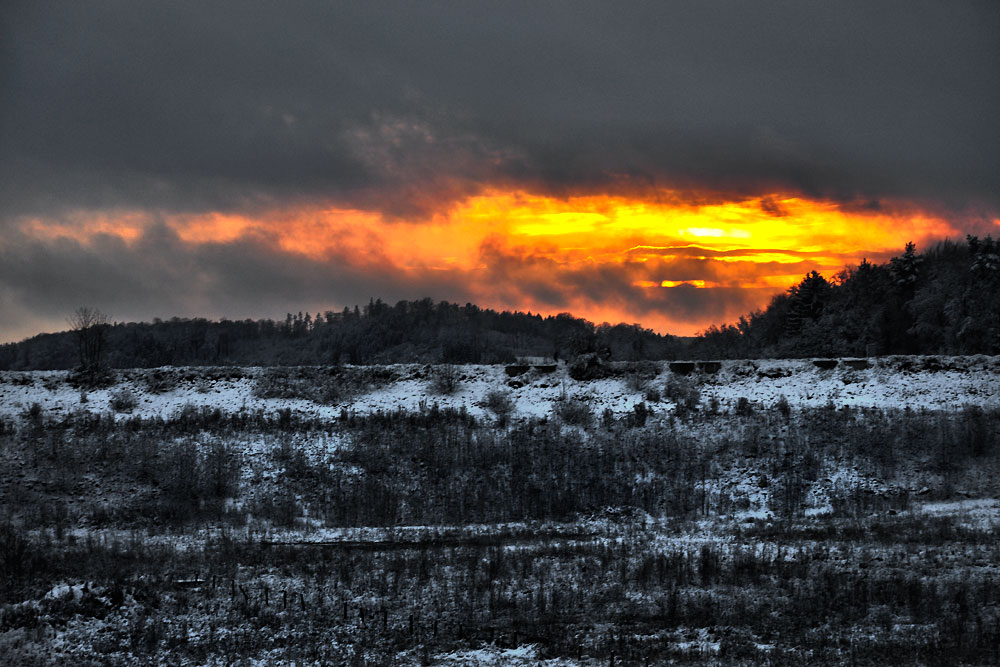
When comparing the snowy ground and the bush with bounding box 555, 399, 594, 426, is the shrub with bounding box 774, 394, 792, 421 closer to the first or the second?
the snowy ground

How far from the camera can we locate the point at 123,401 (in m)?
33.4

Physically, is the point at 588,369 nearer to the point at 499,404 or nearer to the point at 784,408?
the point at 499,404

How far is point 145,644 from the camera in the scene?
1285 centimetres

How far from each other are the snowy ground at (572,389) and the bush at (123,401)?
0.20 meters

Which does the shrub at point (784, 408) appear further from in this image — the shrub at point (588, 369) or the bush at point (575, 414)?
the shrub at point (588, 369)

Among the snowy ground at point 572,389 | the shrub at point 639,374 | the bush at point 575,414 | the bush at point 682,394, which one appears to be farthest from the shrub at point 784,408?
the bush at point 575,414

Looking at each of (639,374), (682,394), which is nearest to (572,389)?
(639,374)

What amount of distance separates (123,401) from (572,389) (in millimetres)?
17444

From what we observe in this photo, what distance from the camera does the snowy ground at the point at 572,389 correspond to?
32.0 meters

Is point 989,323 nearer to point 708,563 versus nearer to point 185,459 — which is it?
point 708,563

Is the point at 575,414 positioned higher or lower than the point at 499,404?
lower

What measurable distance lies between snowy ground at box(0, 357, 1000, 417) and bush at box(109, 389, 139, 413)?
0.65 ft


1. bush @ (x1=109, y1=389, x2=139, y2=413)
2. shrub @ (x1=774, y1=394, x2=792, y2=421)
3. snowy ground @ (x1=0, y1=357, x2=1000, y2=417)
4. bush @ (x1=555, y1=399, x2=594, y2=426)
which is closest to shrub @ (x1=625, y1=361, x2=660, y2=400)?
snowy ground @ (x1=0, y1=357, x2=1000, y2=417)

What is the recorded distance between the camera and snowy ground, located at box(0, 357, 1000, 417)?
105 feet
